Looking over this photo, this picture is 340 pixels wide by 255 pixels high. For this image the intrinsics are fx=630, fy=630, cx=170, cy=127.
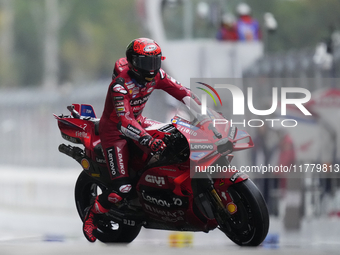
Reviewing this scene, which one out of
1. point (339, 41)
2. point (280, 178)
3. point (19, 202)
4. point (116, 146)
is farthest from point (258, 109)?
point (19, 202)

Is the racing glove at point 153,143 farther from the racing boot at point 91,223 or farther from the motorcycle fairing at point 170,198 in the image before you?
the racing boot at point 91,223

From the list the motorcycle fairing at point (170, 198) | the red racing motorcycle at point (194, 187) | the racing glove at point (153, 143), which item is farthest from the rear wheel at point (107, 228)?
the racing glove at point (153, 143)

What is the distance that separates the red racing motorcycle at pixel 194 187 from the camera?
5.82 m

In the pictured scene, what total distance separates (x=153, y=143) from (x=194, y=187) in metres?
0.60

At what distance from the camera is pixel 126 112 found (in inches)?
243

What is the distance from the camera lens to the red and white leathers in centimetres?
618

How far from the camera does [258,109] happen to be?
397 inches

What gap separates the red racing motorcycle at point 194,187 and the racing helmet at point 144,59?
53 centimetres

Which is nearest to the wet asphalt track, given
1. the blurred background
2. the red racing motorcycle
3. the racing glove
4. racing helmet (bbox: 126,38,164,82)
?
the blurred background

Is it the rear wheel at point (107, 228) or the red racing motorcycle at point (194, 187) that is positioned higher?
the red racing motorcycle at point (194, 187)

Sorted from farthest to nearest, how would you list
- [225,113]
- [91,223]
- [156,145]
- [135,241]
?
[225,113] → [135,241] → [91,223] → [156,145]

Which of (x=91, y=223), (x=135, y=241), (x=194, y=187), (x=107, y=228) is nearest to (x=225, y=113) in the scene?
(x=135, y=241)

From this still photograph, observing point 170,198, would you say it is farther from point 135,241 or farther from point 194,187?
point 135,241

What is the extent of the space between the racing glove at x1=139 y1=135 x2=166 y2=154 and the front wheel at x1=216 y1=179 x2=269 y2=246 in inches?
29.5
